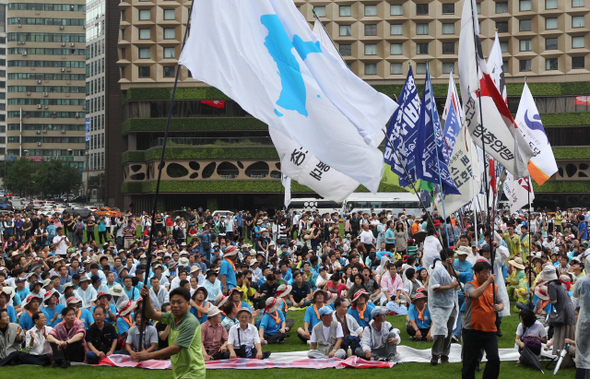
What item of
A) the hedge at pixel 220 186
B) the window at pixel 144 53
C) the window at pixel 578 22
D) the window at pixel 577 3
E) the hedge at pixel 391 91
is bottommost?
the hedge at pixel 220 186

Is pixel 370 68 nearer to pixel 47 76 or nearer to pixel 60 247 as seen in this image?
pixel 60 247

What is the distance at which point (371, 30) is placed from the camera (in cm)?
6875

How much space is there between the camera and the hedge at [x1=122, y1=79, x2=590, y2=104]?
65.9 m

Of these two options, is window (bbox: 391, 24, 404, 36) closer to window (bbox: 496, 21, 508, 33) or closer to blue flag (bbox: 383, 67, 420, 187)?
window (bbox: 496, 21, 508, 33)

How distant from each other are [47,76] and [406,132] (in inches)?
4952

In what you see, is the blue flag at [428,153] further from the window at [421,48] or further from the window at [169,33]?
the window at [169,33]

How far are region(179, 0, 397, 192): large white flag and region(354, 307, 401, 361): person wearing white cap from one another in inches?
151

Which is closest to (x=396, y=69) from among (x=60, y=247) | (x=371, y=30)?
(x=371, y=30)

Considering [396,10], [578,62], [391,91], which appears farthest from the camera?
[396,10]

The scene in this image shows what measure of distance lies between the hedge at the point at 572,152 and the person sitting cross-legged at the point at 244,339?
188 ft

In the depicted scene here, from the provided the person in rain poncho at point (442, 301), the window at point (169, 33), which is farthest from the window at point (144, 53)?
the person in rain poncho at point (442, 301)

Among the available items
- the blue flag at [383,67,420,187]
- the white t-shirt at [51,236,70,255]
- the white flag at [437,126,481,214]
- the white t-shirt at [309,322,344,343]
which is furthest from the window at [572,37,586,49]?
the white t-shirt at [309,322,344,343]

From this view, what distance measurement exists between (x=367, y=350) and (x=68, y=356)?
5114 mm

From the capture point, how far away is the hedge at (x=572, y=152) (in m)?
64.9
